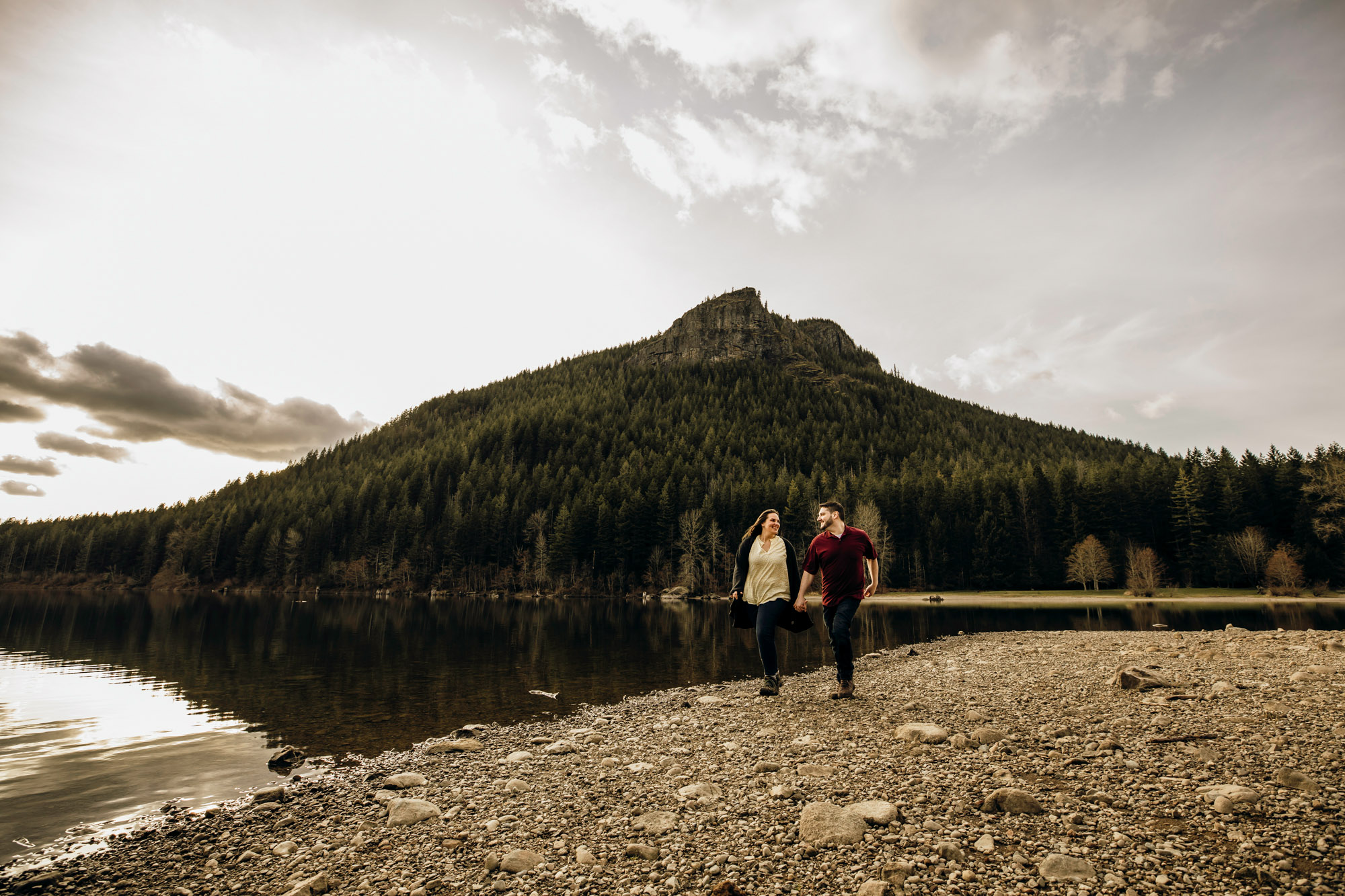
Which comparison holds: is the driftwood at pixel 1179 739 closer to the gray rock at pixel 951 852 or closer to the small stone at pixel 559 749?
the gray rock at pixel 951 852

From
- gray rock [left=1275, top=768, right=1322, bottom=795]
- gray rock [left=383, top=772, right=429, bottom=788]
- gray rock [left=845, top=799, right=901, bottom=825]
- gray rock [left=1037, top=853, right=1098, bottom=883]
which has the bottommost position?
gray rock [left=383, top=772, right=429, bottom=788]

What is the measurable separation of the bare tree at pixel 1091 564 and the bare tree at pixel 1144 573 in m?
2.62

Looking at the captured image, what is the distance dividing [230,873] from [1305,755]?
A: 1196 cm

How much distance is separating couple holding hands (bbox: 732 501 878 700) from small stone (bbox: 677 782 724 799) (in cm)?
417

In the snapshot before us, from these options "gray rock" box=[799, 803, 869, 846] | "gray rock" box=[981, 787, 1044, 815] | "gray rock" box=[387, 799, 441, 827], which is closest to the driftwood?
"gray rock" box=[981, 787, 1044, 815]

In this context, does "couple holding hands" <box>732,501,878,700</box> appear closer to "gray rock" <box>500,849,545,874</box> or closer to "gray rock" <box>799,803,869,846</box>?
"gray rock" <box>799,803,869,846</box>

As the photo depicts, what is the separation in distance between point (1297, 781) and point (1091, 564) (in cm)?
9147

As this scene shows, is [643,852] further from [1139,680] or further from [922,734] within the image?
[1139,680]

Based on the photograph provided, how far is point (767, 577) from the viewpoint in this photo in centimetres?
1193

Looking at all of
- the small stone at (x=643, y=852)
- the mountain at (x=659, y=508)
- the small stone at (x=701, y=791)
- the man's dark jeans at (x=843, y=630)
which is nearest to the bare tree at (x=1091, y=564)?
the mountain at (x=659, y=508)

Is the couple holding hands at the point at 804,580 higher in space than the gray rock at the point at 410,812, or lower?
higher

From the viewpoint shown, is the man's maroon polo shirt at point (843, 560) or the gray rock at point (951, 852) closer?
the gray rock at point (951, 852)

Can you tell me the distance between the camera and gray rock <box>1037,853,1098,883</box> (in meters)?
4.21

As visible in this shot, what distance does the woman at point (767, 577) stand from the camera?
38.8 ft
